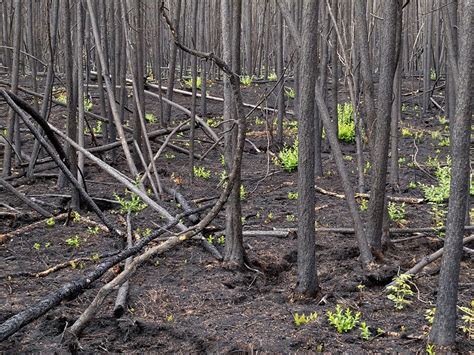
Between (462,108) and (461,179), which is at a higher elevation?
(462,108)

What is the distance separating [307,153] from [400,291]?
992 millimetres

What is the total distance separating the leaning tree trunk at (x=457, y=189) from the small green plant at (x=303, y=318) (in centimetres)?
69

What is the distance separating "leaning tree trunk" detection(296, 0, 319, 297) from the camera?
11.0ft

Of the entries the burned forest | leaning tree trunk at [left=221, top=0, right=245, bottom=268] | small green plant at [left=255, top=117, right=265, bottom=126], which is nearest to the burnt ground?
the burned forest

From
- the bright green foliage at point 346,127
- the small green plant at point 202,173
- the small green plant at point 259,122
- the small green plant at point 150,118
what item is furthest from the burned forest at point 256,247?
the small green plant at point 259,122

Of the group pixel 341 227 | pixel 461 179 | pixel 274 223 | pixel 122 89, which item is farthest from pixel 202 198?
pixel 461 179

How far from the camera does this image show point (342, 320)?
3.15 meters

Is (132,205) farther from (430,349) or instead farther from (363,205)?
(430,349)

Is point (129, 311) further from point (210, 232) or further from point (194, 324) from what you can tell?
point (210, 232)

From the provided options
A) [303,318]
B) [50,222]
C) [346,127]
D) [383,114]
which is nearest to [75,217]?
[50,222]

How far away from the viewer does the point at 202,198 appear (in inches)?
234

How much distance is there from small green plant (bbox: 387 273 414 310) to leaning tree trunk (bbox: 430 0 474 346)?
0.59m

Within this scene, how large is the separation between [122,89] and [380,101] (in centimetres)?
423

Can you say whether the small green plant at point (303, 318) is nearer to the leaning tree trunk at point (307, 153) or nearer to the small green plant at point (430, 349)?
the leaning tree trunk at point (307, 153)
